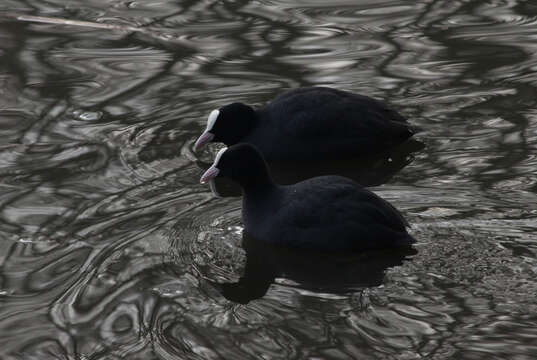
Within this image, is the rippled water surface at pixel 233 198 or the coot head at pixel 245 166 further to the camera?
the coot head at pixel 245 166

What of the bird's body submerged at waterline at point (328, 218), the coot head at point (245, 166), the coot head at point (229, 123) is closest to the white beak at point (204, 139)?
the coot head at point (229, 123)

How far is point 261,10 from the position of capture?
11.7 metres

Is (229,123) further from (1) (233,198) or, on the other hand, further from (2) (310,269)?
(2) (310,269)

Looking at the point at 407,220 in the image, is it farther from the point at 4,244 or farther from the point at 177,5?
the point at 177,5

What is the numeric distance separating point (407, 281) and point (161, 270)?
4.77 ft

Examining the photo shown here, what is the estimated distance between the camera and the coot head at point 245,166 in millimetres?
7230

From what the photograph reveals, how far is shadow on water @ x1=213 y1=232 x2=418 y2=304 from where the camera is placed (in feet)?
21.3

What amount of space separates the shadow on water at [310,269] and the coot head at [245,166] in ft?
1.35

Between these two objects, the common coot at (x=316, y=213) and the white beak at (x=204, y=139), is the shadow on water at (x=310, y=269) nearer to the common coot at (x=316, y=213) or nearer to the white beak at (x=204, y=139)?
the common coot at (x=316, y=213)

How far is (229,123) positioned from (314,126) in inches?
26.4

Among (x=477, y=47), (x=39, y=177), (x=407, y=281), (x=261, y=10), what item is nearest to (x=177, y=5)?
(x=261, y=10)

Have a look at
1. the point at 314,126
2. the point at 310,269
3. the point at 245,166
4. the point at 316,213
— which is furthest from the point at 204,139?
the point at 310,269

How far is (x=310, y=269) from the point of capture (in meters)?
6.75

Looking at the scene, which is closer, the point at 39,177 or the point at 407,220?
the point at 407,220
